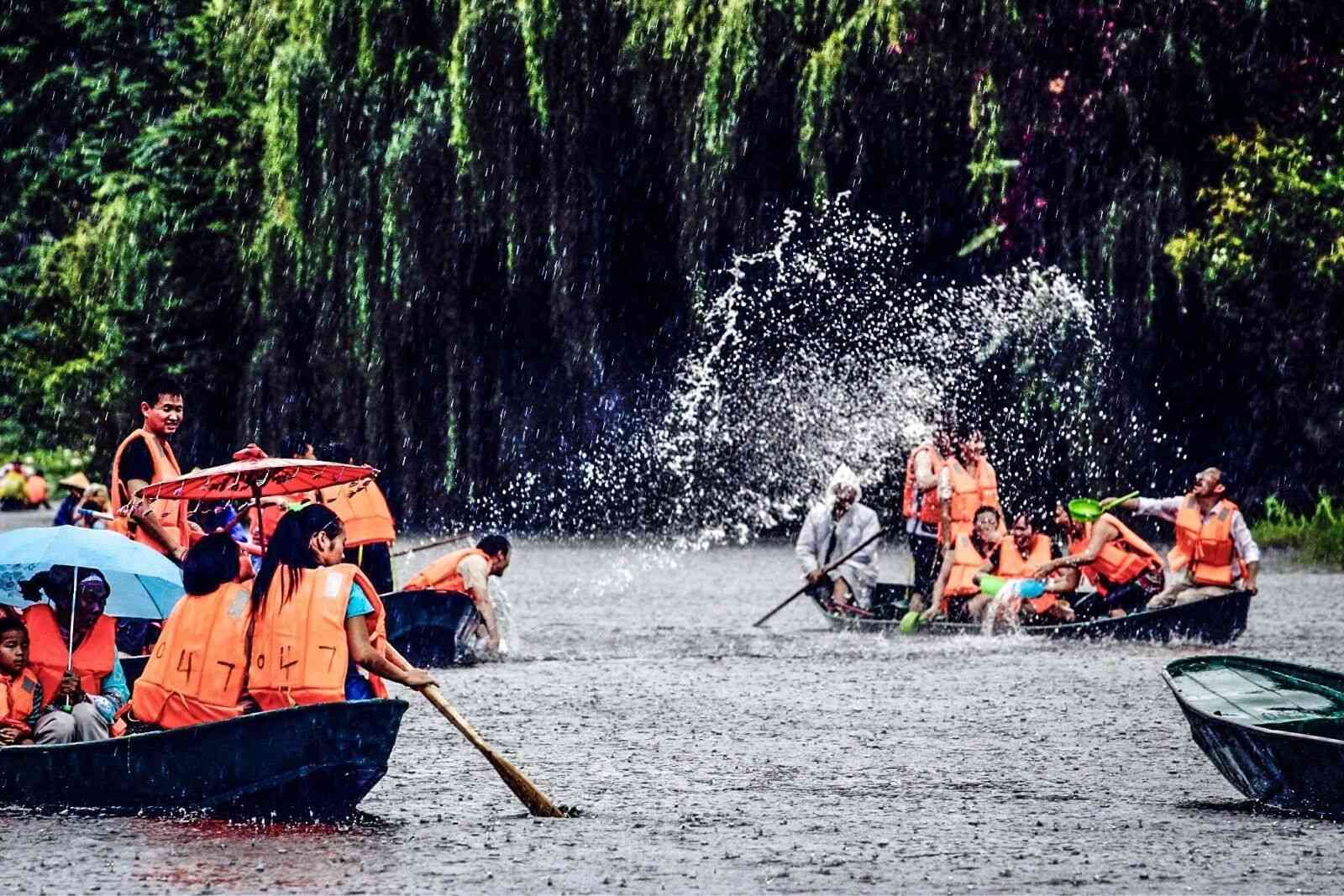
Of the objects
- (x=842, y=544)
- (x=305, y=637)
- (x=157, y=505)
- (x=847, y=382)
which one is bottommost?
(x=842, y=544)

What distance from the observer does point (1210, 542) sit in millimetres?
17359

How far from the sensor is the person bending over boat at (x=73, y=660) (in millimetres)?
9586

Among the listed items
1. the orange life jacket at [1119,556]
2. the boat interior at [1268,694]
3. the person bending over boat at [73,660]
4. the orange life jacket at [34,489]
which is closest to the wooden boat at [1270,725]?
the boat interior at [1268,694]

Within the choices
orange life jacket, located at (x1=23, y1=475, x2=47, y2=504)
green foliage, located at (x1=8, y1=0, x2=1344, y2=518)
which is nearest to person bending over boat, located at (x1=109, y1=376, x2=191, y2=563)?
green foliage, located at (x1=8, y1=0, x2=1344, y2=518)

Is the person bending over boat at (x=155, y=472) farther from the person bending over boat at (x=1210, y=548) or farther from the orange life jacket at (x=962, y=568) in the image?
the person bending over boat at (x=1210, y=548)

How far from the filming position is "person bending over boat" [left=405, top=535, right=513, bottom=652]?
52.5 feet

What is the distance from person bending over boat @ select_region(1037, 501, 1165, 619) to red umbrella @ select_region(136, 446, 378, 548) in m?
7.36

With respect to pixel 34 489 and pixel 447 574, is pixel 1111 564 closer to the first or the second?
pixel 447 574

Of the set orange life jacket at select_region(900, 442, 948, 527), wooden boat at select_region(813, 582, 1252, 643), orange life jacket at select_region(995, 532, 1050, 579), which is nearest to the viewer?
wooden boat at select_region(813, 582, 1252, 643)

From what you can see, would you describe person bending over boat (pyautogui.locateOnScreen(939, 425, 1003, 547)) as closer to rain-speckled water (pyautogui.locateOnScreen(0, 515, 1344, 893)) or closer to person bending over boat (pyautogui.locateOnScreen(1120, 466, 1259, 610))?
rain-speckled water (pyautogui.locateOnScreen(0, 515, 1344, 893))

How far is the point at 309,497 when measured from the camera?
1495cm

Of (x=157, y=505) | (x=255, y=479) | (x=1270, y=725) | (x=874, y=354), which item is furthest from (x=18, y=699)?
(x=874, y=354)

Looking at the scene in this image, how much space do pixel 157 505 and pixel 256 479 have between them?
3.43ft

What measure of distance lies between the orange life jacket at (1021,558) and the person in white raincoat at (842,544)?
1822mm
